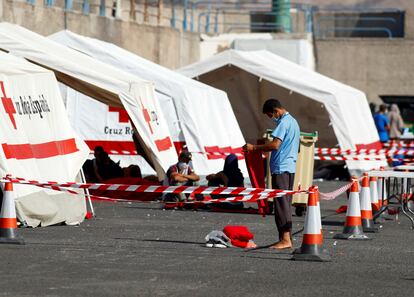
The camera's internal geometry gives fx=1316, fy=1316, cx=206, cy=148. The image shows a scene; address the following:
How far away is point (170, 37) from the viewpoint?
1555 inches

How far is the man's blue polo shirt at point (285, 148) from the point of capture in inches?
578

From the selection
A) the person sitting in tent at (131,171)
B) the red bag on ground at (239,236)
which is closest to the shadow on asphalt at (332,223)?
the red bag on ground at (239,236)

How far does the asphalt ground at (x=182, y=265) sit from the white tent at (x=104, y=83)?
11.9 ft

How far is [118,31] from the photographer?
35469mm

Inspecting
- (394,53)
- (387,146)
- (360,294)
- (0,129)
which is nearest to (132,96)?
(0,129)

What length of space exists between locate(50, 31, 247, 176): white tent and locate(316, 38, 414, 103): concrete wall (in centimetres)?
2184

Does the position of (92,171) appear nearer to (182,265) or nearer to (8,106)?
(8,106)

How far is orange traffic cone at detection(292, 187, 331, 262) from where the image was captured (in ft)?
43.7

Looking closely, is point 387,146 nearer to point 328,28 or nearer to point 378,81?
point 378,81

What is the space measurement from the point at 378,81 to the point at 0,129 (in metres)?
34.3

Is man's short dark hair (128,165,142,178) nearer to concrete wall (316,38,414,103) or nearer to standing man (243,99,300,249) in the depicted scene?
standing man (243,99,300,249)

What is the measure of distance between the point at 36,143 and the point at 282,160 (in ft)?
14.0

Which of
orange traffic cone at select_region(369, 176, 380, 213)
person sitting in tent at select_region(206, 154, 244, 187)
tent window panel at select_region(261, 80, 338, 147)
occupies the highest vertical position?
orange traffic cone at select_region(369, 176, 380, 213)

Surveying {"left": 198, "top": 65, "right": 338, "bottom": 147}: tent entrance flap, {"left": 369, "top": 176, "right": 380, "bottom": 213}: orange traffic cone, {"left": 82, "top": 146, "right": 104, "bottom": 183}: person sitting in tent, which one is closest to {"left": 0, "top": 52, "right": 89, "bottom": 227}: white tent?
{"left": 369, "top": 176, "right": 380, "bottom": 213}: orange traffic cone
